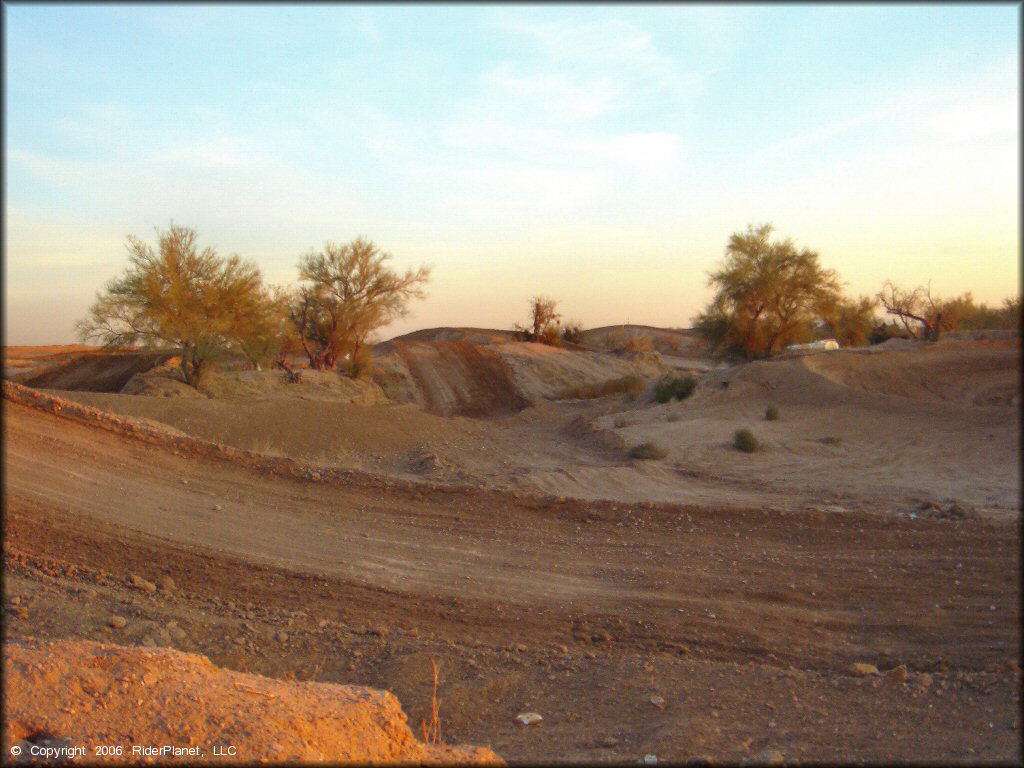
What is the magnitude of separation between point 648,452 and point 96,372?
30.0 meters

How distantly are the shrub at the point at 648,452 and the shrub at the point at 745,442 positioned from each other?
1.92 meters

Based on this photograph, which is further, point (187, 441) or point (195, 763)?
point (187, 441)

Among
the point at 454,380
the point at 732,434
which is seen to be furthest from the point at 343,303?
the point at 732,434

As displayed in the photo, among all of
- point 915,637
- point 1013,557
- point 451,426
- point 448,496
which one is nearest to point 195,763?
point 915,637

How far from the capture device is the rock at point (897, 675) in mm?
6250

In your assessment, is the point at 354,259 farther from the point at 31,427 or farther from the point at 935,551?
the point at 935,551

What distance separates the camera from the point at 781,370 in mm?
26922

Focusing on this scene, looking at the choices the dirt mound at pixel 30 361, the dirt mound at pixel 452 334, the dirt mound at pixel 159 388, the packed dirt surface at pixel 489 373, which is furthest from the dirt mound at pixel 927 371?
the dirt mound at pixel 452 334

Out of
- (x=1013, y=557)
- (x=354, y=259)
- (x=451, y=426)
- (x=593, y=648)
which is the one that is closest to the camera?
(x=593, y=648)

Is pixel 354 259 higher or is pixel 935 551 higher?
pixel 354 259

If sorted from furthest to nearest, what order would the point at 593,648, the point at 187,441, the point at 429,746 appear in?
1. the point at 187,441
2. the point at 593,648
3. the point at 429,746

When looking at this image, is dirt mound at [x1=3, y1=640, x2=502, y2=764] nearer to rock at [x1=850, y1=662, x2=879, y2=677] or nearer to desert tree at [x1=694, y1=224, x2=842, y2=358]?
rock at [x1=850, y1=662, x2=879, y2=677]

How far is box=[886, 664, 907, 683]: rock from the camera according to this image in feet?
20.5

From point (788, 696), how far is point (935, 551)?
5048 mm
